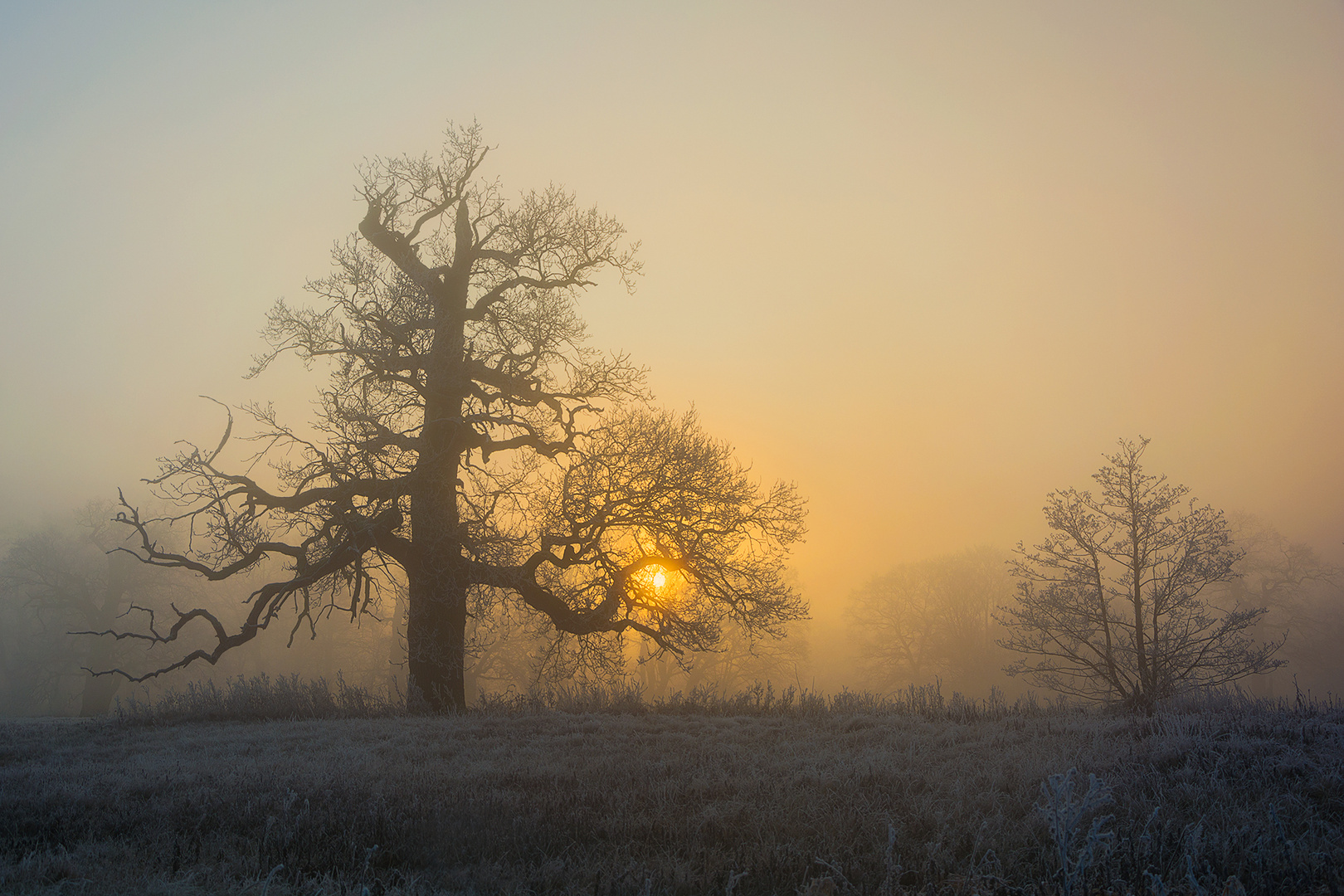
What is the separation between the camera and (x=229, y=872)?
393cm

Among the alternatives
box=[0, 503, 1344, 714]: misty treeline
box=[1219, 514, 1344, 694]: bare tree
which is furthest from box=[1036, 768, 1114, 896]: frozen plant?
box=[1219, 514, 1344, 694]: bare tree

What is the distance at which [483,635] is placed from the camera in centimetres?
3531

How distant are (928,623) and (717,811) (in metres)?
59.4

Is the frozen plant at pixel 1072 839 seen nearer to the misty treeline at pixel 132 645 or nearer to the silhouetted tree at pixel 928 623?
the misty treeline at pixel 132 645

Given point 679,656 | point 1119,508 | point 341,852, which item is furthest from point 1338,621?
point 341,852

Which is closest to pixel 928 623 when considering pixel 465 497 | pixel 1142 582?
pixel 1142 582

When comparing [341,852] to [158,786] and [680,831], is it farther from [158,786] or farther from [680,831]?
[158,786]

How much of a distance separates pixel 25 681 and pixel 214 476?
47.0 meters

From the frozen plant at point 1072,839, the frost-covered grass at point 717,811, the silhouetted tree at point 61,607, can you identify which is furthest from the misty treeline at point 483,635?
the frozen plant at point 1072,839

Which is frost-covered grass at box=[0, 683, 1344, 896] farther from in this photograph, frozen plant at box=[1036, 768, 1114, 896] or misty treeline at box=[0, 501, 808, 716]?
misty treeline at box=[0, 501, 808, 716]

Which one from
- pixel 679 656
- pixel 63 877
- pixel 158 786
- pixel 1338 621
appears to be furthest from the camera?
pixel 1338 621

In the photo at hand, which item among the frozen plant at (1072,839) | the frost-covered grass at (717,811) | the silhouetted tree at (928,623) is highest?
the frozen plant at (1072,839)

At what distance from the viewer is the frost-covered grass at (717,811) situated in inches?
146

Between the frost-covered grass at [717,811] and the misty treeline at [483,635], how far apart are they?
2869 centimetres
